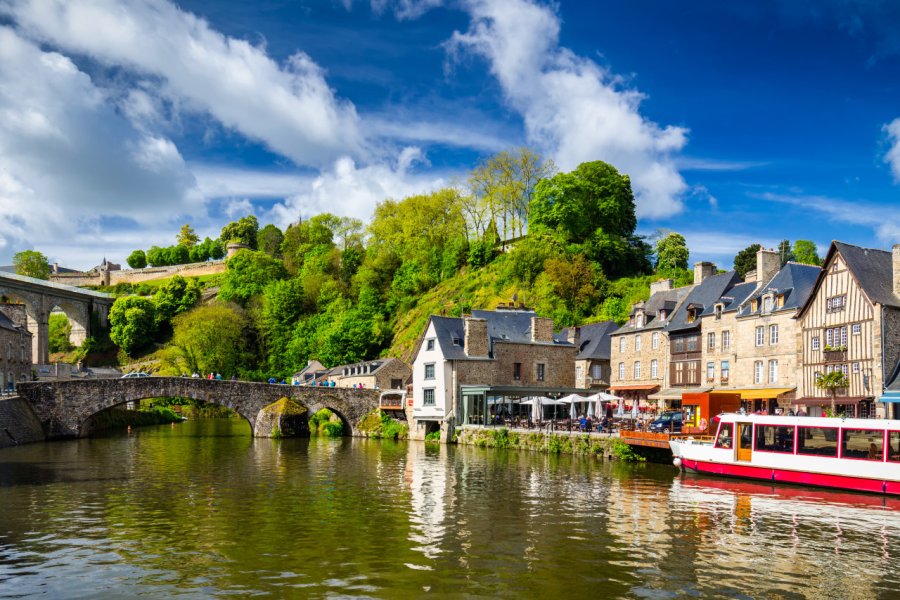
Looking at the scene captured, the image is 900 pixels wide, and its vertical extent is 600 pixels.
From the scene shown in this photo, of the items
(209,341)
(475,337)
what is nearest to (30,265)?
(209,341)

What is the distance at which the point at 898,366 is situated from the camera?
33.2 metres

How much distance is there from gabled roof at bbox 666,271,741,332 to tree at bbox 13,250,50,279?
100124mm

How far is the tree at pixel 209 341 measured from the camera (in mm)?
78625

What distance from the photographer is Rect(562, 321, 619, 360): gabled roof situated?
169 feet

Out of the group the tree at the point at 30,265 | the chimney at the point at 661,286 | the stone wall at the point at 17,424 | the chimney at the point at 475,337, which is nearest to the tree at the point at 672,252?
the chimney at the point at 661,286

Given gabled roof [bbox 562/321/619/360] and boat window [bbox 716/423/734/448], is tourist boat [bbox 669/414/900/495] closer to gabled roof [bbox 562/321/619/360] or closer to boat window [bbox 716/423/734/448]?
boat window [bbox 716/423/734/448]

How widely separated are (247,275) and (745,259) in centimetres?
6161

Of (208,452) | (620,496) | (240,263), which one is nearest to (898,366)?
(620,496)

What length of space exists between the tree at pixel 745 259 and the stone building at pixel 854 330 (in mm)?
23909

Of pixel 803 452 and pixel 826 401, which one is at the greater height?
pixel 826 401

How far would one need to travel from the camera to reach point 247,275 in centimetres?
9831

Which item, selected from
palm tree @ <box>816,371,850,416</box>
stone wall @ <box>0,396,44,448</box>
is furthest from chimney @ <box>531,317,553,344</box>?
stone wall @ <box>0,396,44,448</box>

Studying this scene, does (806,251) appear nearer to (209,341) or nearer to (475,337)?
(475,337)

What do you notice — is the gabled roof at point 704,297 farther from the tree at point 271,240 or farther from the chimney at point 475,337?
the tree at point 271,240
